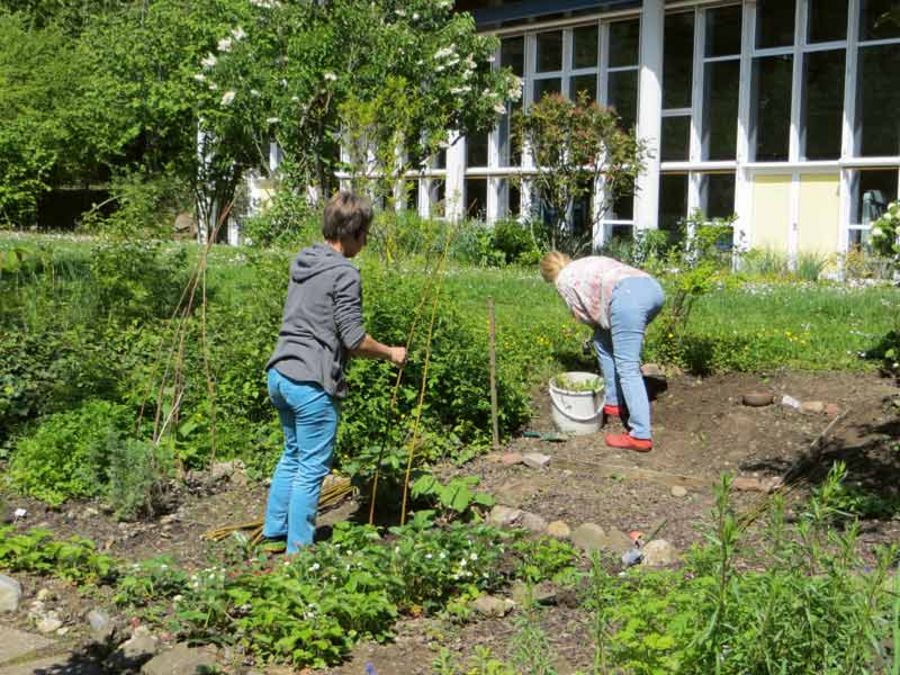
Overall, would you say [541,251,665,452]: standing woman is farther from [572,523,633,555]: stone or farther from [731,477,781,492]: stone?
[572,523,633,555]: stone

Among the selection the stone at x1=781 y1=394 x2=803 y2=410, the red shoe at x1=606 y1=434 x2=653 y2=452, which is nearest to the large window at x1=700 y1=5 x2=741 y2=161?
the stone at x1=781 y1=394 x2=803 y2=410

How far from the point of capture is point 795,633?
2965mm

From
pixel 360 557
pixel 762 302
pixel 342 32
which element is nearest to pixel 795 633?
pixel 360 557

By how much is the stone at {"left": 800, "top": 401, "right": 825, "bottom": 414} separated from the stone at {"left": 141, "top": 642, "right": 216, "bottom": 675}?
15.4 feet

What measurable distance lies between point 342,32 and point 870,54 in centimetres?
725

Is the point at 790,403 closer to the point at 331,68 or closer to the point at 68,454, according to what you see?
the point at 68,454

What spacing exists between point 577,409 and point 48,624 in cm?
380

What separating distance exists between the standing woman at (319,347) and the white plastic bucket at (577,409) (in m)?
2.49

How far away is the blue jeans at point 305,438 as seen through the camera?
5066 millimetres

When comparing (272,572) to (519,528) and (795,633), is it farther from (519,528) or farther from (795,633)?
(795,633)

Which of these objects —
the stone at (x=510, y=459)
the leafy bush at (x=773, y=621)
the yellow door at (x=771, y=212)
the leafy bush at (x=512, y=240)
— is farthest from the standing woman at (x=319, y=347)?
the leafy bush at (x=512, y=240)

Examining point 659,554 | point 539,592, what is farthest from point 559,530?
point 539,592

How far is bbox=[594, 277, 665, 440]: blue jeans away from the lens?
7.10 meters

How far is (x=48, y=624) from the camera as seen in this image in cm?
465
